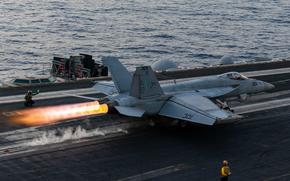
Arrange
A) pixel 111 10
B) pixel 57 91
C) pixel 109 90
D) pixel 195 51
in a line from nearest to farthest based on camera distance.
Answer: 1. pixel 109 90
2. pixel 57 91
3. pixel 195 51
4. pixel 111 10

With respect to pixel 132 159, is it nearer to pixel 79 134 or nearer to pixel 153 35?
pixel 79 134

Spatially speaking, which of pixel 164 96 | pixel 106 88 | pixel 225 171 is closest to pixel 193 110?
Result: pixel 164 96

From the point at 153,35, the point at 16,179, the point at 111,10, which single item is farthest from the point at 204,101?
the point at 111,10

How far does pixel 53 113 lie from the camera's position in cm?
4091

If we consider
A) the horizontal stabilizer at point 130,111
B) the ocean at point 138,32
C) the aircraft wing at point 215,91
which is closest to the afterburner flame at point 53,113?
the horizontal stabilizer at point 130,111

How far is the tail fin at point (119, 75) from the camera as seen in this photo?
3762 centimetres

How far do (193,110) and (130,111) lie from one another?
456 cm

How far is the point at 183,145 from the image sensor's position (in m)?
34.5

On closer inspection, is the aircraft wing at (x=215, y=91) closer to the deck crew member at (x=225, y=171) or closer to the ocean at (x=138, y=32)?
the deck crew member at (x=225, y=171)

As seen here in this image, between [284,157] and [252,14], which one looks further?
[252,14]

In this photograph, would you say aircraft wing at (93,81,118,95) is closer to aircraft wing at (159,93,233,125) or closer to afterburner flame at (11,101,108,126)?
afterburner flame at (11,101,108,126)

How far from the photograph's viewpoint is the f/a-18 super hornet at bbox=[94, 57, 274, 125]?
1383 inches

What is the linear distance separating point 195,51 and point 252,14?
66804 mm

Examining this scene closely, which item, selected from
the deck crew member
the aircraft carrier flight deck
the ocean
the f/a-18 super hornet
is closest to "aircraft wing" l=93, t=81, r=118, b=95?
the f/a-18 super hornet
